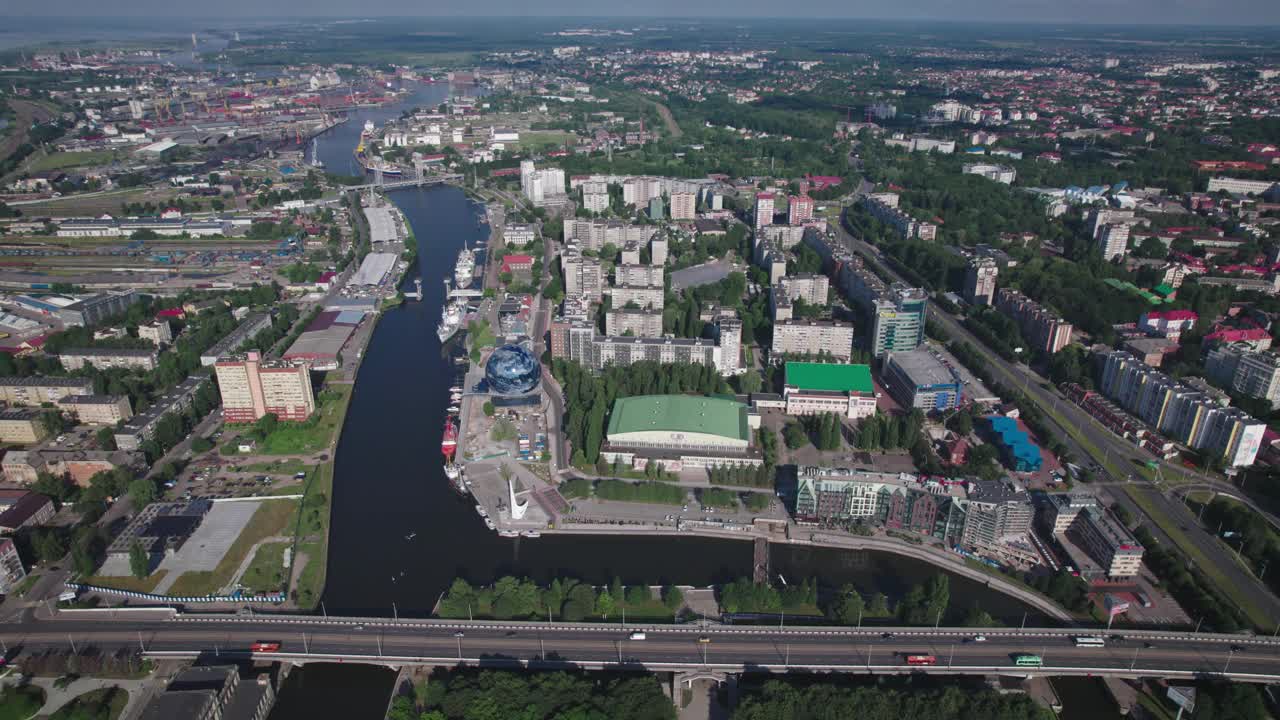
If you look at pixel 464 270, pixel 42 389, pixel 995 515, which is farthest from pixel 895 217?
pixel 42 389

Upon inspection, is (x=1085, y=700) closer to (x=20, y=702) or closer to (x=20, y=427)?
(x=20, y=702)

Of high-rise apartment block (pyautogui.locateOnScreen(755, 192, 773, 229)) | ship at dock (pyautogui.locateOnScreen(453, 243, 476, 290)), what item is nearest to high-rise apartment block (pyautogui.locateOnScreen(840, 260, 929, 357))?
high-rise apartment block (pyautogui.locateOnScreen(755, 192, 773, 229))

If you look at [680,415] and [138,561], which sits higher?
[680,415]

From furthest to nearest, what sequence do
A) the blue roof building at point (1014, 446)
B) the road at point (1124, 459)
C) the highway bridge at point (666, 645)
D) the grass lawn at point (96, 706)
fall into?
1. the blue roof building at point (1014, 446)
2. the road at point (1124, 459)
3. the highway bridge at point (666, 645)
4. the grass lawn at point (96, 706)

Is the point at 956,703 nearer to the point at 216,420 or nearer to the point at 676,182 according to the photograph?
the point at 216,420

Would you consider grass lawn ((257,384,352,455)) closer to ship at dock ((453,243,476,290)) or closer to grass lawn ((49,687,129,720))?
grass lawn ((49,687,129,720))

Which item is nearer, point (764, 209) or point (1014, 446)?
point (1014, 446)

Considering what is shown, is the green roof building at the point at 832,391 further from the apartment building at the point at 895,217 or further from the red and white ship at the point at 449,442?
the apartment building at the point at 895,217

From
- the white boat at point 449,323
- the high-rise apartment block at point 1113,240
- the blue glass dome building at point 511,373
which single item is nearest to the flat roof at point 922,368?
the blue glass dome building at point 511,373
